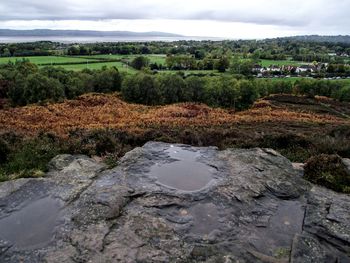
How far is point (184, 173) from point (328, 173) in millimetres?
6850

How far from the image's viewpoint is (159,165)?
1742cm

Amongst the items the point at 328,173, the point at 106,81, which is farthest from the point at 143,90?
the point at 328,173

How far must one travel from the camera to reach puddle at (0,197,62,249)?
11.6 meters

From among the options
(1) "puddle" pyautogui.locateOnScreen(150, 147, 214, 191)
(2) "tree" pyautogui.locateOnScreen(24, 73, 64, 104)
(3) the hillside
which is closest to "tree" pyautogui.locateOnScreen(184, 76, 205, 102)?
(3) the hillside

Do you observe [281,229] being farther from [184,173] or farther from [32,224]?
[32,224]

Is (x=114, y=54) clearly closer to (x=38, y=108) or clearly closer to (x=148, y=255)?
(x=38, y=108)

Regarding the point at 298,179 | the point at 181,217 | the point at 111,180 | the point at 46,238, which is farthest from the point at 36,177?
the point at 298,179

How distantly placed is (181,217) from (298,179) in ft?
21.2

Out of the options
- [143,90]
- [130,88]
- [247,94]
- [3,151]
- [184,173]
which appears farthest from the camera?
[247,94]

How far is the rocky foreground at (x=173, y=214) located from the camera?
430 inches

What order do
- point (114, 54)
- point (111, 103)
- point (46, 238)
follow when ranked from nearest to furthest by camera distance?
point (46, 238), point (111, 103), point (114, 54)

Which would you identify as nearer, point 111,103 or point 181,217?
point 181,217

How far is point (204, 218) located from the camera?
12.7m

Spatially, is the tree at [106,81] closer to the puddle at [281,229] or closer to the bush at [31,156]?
the bush at [31,156]
